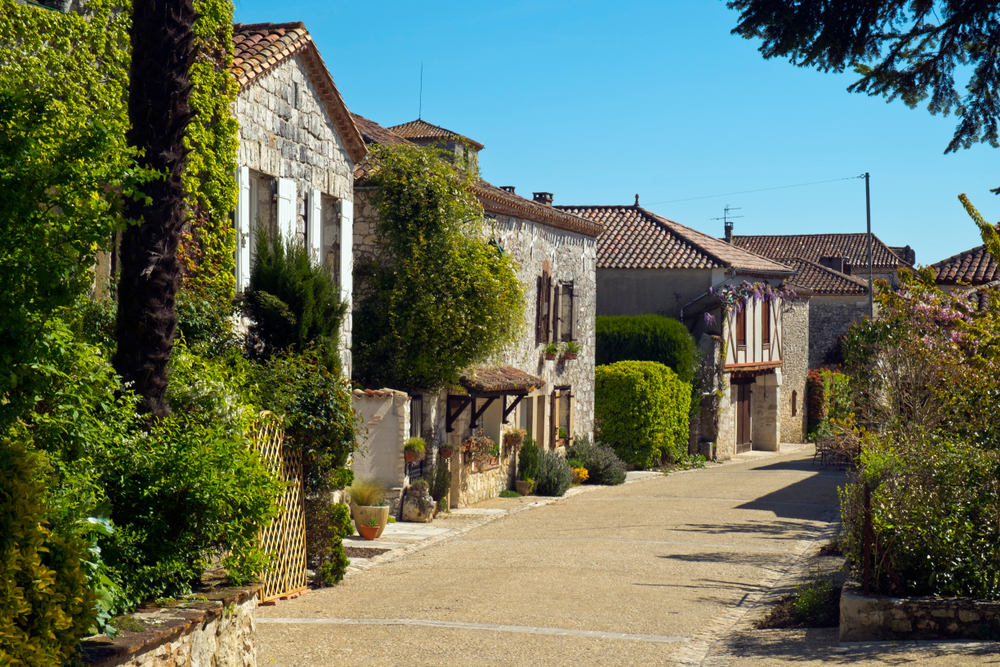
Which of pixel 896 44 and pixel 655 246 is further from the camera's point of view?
pixel 655 246

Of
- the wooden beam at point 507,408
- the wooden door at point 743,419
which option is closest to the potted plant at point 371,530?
the wooden beam at point 507,408

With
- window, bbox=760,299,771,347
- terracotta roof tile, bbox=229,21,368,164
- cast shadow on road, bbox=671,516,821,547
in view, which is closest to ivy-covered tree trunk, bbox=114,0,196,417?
terracotta roof tile, bbox=229,21,368,164

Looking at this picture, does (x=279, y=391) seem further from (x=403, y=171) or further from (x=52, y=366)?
(x=403, y=171)

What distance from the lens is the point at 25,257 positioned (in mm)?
4875

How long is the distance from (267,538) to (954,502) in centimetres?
612

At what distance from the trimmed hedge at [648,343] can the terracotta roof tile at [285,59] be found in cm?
1501

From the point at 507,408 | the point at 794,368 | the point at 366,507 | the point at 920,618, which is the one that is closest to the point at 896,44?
the point at 920,618

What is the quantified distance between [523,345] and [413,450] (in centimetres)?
569

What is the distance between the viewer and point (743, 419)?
32906 mm

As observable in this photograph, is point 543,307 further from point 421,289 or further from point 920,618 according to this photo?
point 920,618

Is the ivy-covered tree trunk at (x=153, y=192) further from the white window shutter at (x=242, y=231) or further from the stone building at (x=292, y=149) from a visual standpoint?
the stone building at (x=292, y=149)

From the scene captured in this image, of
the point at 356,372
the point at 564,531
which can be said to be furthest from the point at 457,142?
the point at 564,531

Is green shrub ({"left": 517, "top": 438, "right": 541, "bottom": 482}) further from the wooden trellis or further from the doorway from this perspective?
the doorway

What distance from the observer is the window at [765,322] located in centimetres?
3262
